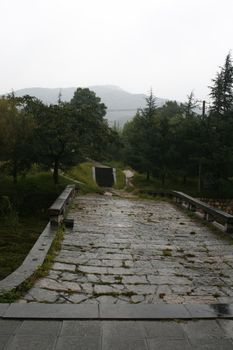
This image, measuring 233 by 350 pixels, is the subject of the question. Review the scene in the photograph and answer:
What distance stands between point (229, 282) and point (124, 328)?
234 centimetres

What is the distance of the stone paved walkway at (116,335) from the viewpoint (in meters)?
3.16

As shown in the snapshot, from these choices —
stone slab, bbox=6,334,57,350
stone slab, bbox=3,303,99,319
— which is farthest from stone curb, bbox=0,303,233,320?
stone slab, bbox=6,334,57,350

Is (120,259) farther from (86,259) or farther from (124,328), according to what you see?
(124,328)

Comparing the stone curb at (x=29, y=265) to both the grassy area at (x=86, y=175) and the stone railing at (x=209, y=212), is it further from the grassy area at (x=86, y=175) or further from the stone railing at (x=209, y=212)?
the grassy area at (x=86, y=175)

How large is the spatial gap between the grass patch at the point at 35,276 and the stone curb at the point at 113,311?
236 mm

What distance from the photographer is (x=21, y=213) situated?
50.4 feet

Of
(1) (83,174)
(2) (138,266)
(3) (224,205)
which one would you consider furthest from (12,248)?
(1) (83,174)

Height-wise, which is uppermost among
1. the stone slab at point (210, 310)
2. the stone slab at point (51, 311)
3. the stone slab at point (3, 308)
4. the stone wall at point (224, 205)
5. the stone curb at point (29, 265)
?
the stone curb at point (29, 265)

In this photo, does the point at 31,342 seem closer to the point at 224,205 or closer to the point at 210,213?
the point at 210,213

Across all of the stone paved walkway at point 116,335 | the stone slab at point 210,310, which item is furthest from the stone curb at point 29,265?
the stone slab at point 210,310

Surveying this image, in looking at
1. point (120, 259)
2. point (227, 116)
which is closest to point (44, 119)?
point (227, 116)

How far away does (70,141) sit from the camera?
23.2 metres

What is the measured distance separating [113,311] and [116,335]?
0.54 m

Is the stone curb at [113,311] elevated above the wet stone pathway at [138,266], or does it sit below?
above
